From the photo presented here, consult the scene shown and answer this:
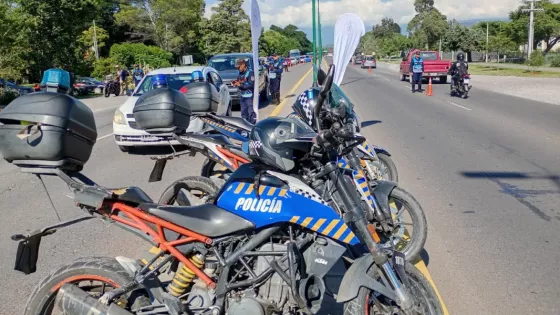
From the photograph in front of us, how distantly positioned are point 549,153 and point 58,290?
9.17m

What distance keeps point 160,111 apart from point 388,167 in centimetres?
336

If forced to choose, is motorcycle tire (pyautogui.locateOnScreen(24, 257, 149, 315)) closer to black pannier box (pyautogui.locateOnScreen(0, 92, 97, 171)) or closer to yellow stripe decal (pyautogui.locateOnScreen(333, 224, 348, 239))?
black pannier box (pyautogui.locateOnScreen(0, 92, 97, 171))

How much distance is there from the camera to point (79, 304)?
3.17 m

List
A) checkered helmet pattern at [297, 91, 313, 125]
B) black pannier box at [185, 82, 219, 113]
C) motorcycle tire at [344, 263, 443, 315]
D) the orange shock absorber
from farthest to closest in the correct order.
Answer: black pannier box at [185, 82, 219, 113], checkered helmet pattern at [297, 91, 313, 125], the orange shock absorber, motorcycle tire at [344, 263, 443, 315]

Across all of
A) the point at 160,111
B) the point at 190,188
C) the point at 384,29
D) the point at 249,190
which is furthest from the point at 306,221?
the point at 384,29

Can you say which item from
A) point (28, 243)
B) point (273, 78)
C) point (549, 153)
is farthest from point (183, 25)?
point (28, 243)

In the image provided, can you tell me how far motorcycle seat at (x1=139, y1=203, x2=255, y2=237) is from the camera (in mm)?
3238

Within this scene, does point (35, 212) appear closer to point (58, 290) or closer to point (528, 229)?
point (58, 290)

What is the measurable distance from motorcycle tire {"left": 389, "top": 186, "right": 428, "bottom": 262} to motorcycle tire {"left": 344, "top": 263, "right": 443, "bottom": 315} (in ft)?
5.28

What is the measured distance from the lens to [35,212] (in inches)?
266

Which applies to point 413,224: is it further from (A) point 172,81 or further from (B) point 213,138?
(A) point 172,81

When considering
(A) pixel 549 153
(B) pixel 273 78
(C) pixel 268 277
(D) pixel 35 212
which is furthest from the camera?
(B) pixel 273 78

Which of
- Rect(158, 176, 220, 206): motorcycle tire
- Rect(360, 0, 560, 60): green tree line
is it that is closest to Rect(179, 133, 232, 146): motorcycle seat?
Rect(158, 176, 220, 206): motorcycle tire

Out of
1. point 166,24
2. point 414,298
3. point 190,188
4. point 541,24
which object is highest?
point 166,24
